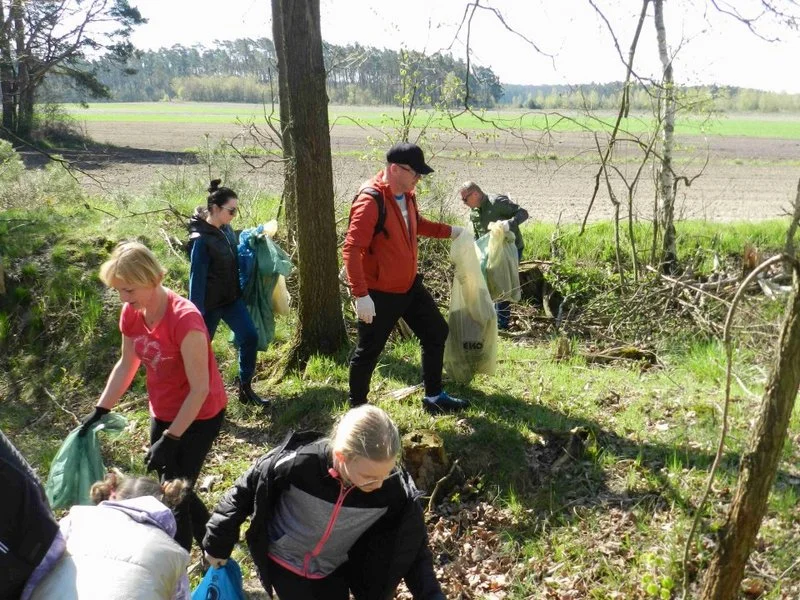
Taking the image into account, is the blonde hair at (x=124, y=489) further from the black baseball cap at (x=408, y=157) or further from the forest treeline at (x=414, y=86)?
the forest treeline at (x=414, y=86)

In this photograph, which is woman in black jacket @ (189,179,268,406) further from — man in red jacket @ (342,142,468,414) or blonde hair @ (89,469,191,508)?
blonde hair @ (89,469,191,508)

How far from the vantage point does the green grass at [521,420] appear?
3715mm

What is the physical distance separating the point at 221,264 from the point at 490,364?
2169mm

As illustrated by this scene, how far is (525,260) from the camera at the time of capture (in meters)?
9.16

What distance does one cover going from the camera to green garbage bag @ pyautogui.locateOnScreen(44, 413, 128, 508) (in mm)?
3408

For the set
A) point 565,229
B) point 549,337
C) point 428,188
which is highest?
point 428,188

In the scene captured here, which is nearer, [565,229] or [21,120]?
[565,229]

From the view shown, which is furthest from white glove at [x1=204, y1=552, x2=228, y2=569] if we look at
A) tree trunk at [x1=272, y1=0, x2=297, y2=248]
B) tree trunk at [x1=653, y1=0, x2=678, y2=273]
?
tree trunk at [x1=653, y1=0, x2=678, y2=273]

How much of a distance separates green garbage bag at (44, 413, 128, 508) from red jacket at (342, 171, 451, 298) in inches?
67.1

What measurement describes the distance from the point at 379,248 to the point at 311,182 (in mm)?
1578

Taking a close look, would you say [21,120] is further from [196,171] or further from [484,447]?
[484,447]

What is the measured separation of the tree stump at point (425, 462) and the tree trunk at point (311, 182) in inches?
76.9

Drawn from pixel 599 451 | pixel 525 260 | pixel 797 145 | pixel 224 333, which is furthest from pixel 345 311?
pixel 797 145

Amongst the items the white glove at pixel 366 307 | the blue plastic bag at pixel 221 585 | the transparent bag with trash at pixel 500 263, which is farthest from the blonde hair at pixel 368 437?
the transparent bag with trash at pixel 500 263
